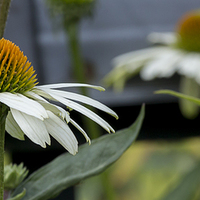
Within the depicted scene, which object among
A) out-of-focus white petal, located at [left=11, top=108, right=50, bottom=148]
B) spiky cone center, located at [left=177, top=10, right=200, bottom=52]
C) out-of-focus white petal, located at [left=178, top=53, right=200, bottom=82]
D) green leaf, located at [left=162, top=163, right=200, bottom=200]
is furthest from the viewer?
spiky cone center, located at [left=177, top=10, right=200, bottom=52]

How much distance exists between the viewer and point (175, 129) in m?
1.63

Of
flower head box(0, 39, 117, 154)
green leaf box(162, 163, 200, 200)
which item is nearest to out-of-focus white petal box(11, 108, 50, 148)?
flower head box(0, 39, 117, 154)

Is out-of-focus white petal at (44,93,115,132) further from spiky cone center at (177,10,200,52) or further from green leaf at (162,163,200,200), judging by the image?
spiky cone center at (177,10,200,52)

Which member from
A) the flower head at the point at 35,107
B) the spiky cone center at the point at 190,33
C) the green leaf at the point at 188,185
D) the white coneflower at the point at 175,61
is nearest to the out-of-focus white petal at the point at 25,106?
the flower head at the point at 35,107

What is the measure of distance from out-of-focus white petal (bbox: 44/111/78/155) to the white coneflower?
622 mm

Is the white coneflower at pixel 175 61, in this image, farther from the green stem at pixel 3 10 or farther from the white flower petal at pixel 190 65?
the green stem at pixel 3 10

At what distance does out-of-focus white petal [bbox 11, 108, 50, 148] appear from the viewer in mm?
151

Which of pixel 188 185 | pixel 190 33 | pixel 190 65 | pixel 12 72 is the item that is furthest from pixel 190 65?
pixel 12 72

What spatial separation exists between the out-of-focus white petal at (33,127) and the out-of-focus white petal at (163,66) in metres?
0.66

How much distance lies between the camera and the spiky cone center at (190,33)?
98cm

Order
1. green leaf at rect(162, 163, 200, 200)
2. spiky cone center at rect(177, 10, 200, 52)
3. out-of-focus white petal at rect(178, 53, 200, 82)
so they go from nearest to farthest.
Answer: green leaf at rect(162, 163, 200, 200) → out-of-focus white petal at rect(178, 53, 200, 82) → spiky cone center at rect(177, 10, 200, 52)

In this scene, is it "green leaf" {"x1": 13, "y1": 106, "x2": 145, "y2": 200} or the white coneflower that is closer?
"green leaf" {"x1": 13, "y1": 106, "x2": 145, "y2": 200}

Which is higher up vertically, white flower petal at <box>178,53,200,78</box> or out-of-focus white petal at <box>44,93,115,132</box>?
out-of-focus white petal at <box>44,93,115,132</box>

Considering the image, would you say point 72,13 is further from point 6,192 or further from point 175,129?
point 175,129
